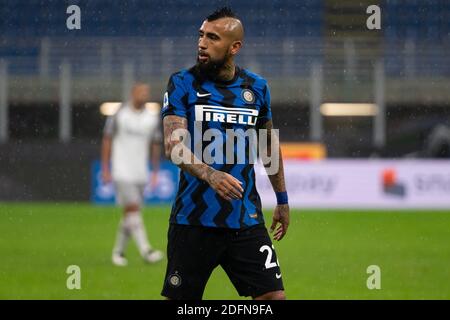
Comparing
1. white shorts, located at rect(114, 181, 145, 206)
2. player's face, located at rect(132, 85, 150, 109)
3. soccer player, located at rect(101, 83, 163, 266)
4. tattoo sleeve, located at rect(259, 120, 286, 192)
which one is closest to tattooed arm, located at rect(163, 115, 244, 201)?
tattoo sleeve, located at rect(259, 120, 286, 192)

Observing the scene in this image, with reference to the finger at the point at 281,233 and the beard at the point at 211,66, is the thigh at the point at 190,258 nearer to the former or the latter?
the finger at the point at 281,233

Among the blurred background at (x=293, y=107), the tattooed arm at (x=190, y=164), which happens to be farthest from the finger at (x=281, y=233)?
the blurred background at (x=293, y=107)

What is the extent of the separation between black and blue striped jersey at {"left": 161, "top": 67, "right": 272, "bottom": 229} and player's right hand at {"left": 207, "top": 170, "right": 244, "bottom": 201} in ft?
1.10

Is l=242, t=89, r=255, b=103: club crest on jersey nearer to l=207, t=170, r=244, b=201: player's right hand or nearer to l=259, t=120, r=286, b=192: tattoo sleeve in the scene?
l=259, t=120, r=286, b=192: tattoo sleeve

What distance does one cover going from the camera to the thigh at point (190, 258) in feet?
15.9

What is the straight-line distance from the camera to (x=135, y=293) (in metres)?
7.58

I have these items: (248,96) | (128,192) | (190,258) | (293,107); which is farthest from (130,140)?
(293,107)

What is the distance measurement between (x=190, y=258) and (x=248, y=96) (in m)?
0.89

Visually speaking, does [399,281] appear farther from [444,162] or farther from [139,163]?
[444,162]

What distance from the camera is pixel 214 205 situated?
489cm

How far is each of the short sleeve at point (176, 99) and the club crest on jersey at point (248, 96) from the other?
32cm

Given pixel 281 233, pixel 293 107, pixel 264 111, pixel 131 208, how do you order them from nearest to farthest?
pixel 264 111 < pixel 281 233 < pixel 131 208 < pixel 293 107

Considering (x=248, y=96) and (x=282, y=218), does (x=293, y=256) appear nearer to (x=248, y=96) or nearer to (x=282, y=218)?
(x=282, y=218)
